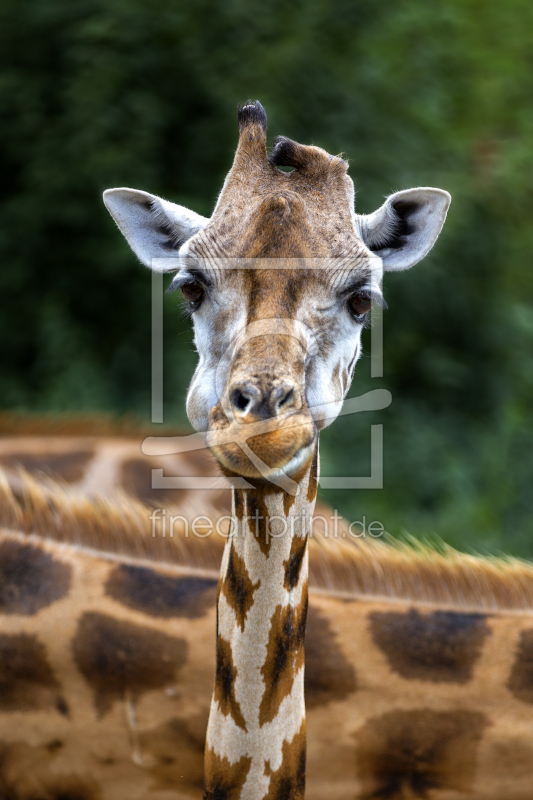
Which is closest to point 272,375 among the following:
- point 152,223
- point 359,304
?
point 359,304

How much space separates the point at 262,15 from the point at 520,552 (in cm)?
472

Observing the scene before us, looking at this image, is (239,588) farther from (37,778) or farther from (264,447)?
→ (37,778)

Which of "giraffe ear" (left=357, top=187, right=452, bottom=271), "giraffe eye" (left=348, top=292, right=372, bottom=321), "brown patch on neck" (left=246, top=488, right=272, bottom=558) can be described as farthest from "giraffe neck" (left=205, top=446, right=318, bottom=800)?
"giraffe ear" (left=357, top=187, right=452, bottom=271)

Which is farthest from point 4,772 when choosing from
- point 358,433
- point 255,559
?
point 358,433

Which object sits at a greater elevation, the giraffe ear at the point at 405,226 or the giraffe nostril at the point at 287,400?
the giraffe ear at the point at 405,226

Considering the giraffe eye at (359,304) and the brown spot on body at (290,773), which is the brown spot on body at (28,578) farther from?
the giraffe eye at (359,304)

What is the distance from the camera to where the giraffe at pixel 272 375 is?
227 cm

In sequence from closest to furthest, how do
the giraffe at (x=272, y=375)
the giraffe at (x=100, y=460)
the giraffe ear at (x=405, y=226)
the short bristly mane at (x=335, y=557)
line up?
the giraffe at (x=272, y=375) < the giraffe ear at (x=405, y=226) < the short bristly mane at (x=335, y=557) < the giraffe at (x=100, y=460)

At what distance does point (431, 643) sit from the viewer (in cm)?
302

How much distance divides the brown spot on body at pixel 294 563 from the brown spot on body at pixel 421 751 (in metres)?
0.89

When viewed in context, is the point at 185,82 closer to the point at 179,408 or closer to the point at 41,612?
the point at 179,408

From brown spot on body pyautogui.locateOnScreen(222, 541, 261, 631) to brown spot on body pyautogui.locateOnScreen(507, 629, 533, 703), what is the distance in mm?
1196

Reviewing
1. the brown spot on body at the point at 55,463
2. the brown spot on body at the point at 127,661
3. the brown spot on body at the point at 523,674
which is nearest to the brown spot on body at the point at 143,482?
the brown spot on body at the point at 55,463

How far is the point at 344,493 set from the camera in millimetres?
7230
